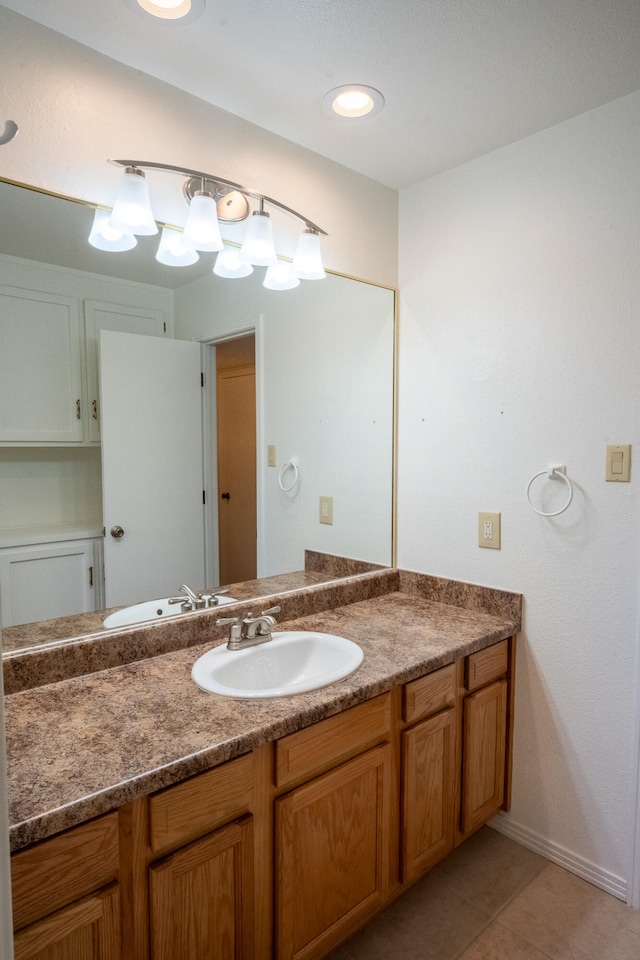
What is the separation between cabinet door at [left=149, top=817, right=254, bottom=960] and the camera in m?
1.05

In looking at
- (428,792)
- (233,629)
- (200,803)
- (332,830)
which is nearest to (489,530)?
(428,792)

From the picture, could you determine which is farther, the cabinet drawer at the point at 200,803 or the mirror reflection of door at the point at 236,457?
the mirror reflection of door at the point at 236,457

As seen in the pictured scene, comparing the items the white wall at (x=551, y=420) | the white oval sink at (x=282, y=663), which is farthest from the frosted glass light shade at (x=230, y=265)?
the white oval sink at (x=282, y=663)

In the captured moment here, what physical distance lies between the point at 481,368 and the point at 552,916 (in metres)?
1.72

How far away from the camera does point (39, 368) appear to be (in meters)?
1.39

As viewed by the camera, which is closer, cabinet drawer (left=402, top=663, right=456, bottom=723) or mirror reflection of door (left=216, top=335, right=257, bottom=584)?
cabinet drawer (left=402, top=663, right=456, bottom=723)

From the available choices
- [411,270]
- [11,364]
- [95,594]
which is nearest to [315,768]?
[95,594]

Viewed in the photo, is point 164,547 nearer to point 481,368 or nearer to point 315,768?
point 315,768

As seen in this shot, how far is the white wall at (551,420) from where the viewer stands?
5.42 feet

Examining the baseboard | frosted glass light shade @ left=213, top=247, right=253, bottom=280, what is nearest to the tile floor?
the baseboard

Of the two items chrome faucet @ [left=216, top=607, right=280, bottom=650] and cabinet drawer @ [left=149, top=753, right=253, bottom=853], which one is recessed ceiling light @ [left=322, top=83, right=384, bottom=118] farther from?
cabinet drawer @ [left=149, top=753, right=253, bottom=853]

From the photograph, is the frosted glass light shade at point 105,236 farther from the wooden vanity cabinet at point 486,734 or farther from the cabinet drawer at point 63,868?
the wooden vanity cabinet at point 486,734

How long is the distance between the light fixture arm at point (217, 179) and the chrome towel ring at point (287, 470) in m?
0.79

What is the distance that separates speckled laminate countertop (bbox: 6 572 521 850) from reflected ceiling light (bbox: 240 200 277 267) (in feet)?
3.88
